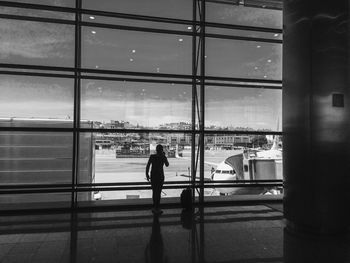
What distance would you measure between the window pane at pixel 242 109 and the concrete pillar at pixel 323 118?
10.1 feet

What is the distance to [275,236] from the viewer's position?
4973 millimetres

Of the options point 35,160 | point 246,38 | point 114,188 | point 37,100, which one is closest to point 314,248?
point 114,188

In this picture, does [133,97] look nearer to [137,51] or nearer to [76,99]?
[137,51]

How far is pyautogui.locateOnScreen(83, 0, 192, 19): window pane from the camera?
745cm

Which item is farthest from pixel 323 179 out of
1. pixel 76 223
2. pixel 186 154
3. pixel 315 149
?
pixel 76 223

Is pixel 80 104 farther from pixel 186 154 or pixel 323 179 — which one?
pixel 323 179

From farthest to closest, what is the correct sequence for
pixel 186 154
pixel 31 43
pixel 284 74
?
pixel 186 154 < pixel 31 43 < pixel 284 74

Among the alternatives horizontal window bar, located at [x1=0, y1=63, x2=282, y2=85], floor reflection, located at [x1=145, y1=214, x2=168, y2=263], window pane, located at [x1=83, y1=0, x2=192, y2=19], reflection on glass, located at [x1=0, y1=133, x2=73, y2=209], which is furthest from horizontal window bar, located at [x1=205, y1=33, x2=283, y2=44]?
floor reflection, located at [x1=145, y1=214, x2=168, y2=263]

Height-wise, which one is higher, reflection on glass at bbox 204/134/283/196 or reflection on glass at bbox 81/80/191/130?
reflection on glass at bbox 81/80/191/130

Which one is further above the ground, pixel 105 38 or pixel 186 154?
pixel 105 38

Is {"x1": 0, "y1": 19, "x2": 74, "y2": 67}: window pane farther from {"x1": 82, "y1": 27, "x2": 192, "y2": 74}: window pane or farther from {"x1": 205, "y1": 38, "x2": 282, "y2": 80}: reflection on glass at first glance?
{"x1": 205, "y1": 38, "x2": 282, "y2": 80}: reflection on glass

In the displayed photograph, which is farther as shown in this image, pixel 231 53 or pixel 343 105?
pixel 231 53

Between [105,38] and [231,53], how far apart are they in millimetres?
3361

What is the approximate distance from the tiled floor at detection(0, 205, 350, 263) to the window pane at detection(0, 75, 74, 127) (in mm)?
2186
